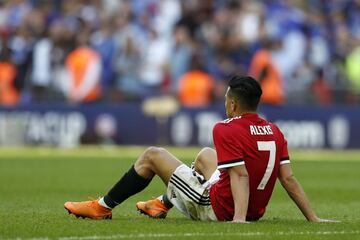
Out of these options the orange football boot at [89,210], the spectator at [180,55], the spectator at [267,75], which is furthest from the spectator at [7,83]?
the orange football boot at [89,210]

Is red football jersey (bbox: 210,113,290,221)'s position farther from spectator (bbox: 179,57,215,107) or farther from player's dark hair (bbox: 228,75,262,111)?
spectator (bbox: 179,57,215,107)

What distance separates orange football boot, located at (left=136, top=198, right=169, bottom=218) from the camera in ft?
32.7

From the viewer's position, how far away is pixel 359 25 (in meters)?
27.8

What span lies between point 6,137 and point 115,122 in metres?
2.57

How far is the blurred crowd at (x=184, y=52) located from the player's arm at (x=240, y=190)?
16.0 m

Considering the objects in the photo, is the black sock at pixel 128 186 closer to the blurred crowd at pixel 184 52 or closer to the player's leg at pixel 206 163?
the player's leg at pixel 206 163

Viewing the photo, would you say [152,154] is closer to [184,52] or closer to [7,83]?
[184,52]

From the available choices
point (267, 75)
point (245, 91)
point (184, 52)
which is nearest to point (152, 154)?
point (245, 91)

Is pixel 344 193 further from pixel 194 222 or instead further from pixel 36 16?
pixel 36 16

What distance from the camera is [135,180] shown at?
957 centimetres

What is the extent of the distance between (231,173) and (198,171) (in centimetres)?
80

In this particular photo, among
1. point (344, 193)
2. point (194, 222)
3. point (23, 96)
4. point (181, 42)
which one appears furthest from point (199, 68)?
point (194, 222)

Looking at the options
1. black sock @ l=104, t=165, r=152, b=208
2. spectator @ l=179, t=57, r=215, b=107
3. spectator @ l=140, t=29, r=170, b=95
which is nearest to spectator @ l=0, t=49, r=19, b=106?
spectator @ l=140, t=29, r=170, b=95

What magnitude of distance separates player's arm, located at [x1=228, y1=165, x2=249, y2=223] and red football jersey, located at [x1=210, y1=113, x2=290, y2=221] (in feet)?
0.22
